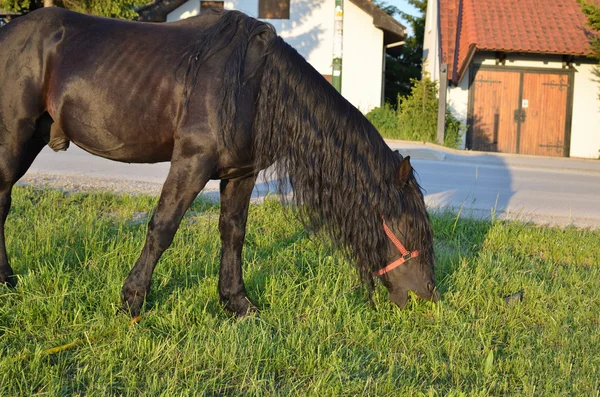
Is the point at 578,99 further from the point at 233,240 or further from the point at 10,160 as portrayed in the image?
the point at 10,160

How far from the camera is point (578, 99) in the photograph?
2095cm

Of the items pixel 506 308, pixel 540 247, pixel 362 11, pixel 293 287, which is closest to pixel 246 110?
pixel 293 287

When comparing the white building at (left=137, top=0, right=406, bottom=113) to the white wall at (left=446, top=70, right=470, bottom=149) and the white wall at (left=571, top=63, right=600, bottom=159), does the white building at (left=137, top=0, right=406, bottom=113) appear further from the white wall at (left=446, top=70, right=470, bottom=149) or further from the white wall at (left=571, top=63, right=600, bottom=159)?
the white wall at (left=571, top=63, right=600, bottom=159)

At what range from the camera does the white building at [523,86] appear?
2044 centimetres

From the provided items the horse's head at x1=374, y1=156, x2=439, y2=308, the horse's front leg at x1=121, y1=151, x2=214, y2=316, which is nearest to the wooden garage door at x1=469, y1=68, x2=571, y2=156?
the horse's head at x1=374, y1=156, x2=439, y2=308

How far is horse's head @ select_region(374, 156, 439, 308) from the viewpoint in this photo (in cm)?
373

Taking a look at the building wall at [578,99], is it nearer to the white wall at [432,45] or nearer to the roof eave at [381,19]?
the white wall at [432,45]

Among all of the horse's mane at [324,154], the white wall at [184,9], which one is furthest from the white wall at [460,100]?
the horse's mane at [324,154]

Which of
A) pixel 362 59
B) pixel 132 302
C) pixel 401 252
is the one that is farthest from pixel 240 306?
pixel 362 59

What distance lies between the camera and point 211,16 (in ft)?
13.0

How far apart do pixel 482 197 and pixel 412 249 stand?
5612mm

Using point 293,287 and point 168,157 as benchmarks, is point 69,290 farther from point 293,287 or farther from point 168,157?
point 293,287

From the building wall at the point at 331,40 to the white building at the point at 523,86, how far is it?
3.23m

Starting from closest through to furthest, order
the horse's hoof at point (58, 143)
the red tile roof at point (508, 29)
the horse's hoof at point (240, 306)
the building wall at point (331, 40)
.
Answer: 1. the horse's hoof at point (240, 306)
2. the horse's hoof at point (58, 143)
3. the red tile roof at point (508, 29)
4. the building wall at point (331, 40)
